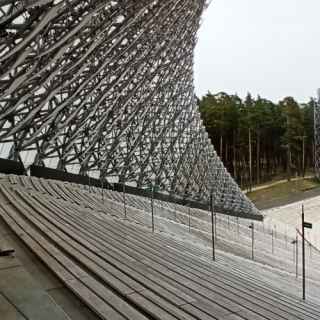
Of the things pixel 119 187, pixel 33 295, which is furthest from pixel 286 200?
pixel 33 295

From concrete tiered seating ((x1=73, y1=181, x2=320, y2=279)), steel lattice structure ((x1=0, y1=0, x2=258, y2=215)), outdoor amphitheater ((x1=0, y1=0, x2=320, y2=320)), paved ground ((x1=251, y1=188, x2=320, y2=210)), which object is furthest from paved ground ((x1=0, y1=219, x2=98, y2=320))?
paved ground ((x1=251, y1=188, x2=320, y2=210))

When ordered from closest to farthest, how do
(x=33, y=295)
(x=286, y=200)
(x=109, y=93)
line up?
(x=33, y=295)
(x=109, y=93)
(x=286, y=200)

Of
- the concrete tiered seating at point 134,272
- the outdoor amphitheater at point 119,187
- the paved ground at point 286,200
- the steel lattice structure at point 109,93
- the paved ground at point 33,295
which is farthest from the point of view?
the paved ground at point 286,200

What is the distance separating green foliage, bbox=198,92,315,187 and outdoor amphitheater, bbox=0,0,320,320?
23.5m

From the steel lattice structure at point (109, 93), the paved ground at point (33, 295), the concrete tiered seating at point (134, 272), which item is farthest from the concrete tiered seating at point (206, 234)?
the paved ground at point (33, 295)

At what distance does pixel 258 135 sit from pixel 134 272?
60796 mm

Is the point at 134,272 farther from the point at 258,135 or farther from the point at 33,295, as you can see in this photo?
the point at 258,135

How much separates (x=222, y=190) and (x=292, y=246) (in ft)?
43.1

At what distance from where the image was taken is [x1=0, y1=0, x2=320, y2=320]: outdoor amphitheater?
4.86m

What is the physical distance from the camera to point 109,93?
76.4 feet

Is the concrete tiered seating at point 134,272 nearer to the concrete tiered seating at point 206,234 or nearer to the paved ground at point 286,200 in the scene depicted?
the concrete tiered seating at point 206,234

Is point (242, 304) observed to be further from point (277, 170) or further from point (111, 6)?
point (277, 170)

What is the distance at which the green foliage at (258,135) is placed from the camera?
62562mm

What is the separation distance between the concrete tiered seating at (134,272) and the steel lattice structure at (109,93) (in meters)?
5.70
